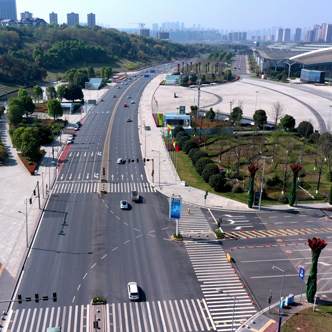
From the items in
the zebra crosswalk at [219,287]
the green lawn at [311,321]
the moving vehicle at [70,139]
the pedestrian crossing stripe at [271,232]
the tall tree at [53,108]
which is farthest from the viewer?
the tall tree at [53,108]

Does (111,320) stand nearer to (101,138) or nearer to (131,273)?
(131,273)

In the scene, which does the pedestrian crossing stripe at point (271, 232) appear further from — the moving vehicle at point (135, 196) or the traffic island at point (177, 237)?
the moving vehicle at point (135, 196)

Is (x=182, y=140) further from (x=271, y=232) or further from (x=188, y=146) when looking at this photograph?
(x=271, y=232)

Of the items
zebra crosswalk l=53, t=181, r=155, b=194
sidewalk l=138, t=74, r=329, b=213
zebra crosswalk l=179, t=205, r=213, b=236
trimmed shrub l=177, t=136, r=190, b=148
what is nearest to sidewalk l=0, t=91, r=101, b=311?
zebra crosswalk l=53, t=181, r=155, b=194

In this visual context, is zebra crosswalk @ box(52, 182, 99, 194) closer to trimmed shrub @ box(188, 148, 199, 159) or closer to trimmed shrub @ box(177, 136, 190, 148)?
trimmed shrub @ box(188, 148, 199, 159)

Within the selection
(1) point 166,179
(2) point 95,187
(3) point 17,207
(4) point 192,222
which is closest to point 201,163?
(1) point 166,179

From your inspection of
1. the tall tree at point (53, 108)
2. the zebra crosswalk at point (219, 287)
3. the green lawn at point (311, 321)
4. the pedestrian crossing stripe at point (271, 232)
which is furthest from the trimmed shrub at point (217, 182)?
the tall tree at point (53, 108)
